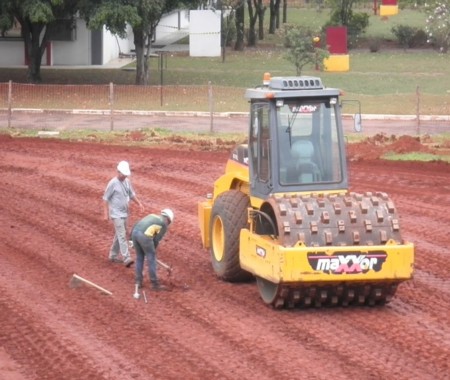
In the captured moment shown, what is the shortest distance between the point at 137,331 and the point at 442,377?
3.72m

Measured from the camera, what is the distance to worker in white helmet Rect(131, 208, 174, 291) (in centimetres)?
1548

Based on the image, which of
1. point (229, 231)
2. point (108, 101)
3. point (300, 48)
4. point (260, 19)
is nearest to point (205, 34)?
point (260, 19)

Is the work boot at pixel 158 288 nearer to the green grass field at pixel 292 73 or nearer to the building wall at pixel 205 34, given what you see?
the green grass field at pixel 292 73

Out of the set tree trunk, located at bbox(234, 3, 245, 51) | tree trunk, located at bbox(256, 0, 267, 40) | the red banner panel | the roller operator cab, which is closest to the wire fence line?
the red banner panel

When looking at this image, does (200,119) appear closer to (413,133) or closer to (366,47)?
(413,133)

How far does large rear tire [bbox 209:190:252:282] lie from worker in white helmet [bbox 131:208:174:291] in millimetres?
788

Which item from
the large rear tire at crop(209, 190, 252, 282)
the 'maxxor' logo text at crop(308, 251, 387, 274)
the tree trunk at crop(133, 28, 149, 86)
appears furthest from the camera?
the tree trunk at crop(133, 28, 149, 86)

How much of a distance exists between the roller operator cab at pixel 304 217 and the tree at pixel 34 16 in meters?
27.1

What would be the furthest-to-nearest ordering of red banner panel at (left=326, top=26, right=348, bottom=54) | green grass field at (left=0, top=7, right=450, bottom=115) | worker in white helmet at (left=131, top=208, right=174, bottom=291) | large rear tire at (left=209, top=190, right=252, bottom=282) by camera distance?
red banner panel at (left=326, top=26, right=348, bottom=54), green grass field at (left=0, top=7, right=450, bottom=115), large rear tire at (left=209, top=190, right=252, bottom=282), worker in white helmet at (left=131, top=208, right=174, bottom=291)

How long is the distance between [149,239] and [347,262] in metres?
2.83

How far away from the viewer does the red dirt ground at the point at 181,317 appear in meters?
12.3

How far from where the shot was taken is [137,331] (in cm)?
1374

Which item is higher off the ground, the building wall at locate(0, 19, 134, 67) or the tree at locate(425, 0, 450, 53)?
the tree at locate(425, 0, 450, 53)

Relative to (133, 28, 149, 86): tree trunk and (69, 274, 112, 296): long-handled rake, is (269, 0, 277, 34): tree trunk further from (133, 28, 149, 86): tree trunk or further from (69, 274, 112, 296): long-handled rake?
(69, 274, 112, 296): long-handled rake
